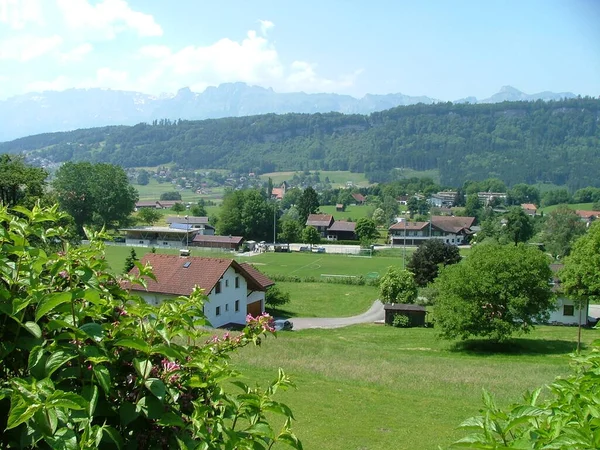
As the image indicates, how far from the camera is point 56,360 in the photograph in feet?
9.18

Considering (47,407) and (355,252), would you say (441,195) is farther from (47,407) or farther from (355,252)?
(47,407)

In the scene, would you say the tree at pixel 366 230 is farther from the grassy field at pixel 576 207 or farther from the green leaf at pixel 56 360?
the green leaf at pixel 56 360

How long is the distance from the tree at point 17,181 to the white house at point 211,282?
43.8 ft

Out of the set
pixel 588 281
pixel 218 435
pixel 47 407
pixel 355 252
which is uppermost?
pixel 47 407

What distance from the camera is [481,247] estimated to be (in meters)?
33.8

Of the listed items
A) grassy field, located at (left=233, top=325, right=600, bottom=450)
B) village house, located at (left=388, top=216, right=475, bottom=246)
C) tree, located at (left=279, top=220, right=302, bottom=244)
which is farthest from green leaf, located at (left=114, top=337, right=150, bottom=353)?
village house, located at (left=388, top=216, right=475, bottom=246)

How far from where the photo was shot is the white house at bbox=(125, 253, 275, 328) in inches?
1336

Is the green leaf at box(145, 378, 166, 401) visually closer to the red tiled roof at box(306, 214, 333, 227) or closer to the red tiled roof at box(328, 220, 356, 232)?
the red tiled roof at box(328, 220, 356, 232)

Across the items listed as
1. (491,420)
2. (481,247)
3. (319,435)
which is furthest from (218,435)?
(481,247)

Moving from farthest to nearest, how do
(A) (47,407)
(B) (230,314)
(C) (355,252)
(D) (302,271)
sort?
(C) (355,252) < (D) (302,271) < (B) (230,314) < (A) (47,407)

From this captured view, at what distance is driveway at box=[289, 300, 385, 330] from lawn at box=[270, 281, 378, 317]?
3.92ft

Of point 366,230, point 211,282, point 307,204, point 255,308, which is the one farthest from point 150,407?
point 307,204

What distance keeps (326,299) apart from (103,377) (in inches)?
2050

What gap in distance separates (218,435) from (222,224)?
11149cm
